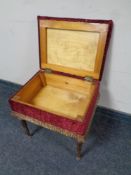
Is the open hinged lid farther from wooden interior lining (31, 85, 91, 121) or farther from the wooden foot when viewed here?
the wooden foot

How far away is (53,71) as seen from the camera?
1.15m

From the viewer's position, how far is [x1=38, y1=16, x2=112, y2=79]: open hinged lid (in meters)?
0.95

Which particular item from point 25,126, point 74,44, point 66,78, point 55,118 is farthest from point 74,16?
point 25,126

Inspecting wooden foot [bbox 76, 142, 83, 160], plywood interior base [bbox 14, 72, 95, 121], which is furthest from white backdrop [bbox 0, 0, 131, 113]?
wooden foot [bbox 76, 142, 83, 160]

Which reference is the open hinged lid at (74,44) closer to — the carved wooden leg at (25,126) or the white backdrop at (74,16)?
the white backdrop at (74,16)

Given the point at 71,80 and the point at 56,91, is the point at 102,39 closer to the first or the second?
the point at 71,80

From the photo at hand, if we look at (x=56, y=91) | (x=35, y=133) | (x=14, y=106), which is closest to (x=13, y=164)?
(x=35, y=133)

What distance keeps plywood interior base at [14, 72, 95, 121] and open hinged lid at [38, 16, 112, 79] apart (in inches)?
2.8

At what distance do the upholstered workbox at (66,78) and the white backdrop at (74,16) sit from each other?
0.06 m

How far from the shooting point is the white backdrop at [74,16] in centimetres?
92

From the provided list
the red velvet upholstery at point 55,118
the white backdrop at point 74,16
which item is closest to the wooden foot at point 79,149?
the red velvet upholstery at point 55,118

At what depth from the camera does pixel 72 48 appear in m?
1.06

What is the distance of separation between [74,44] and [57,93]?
0.34m

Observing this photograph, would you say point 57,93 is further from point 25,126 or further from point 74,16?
point 74,16
